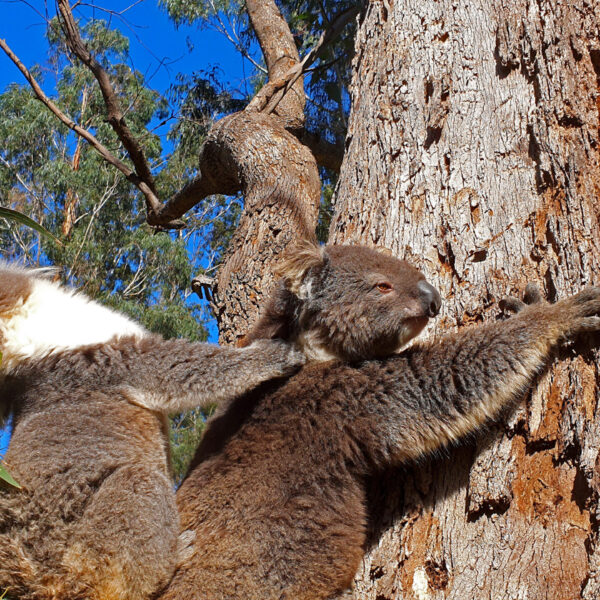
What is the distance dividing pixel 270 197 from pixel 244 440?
2782mm

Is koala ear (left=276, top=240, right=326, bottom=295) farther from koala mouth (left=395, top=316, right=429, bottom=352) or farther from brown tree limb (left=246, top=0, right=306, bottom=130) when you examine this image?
brown tree limb (left=246, top=0, right=306, bottom=130)

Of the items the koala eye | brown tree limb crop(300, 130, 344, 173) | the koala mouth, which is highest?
brown tree limb crop(300, 130, 344, 173)

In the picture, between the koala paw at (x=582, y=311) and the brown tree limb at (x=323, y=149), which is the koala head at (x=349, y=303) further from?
the brown tree limb at (x=323, y=149)

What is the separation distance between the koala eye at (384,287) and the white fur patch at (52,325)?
1.20 meters

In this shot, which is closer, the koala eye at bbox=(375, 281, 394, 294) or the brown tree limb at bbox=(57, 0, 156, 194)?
the koala eye at bbox=(375, 281, 394, 294)

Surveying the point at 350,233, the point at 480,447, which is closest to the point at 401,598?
the point at 480,447

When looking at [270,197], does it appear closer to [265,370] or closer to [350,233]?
[350,233]

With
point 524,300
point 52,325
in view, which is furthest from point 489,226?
point 52,325

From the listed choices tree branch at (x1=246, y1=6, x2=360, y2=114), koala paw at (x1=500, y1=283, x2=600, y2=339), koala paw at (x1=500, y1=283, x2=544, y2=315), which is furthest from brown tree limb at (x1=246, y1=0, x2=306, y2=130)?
koala paw at (x1=500, y1=283, x2=600, y2=339)

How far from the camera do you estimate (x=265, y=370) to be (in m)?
2.95

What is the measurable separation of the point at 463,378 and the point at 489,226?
2.16 ft

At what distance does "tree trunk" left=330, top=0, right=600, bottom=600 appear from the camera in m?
2.28

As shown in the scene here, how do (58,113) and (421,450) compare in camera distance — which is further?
(58,113)

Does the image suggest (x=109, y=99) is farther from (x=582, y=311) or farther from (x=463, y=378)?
(x=582, y=311)
